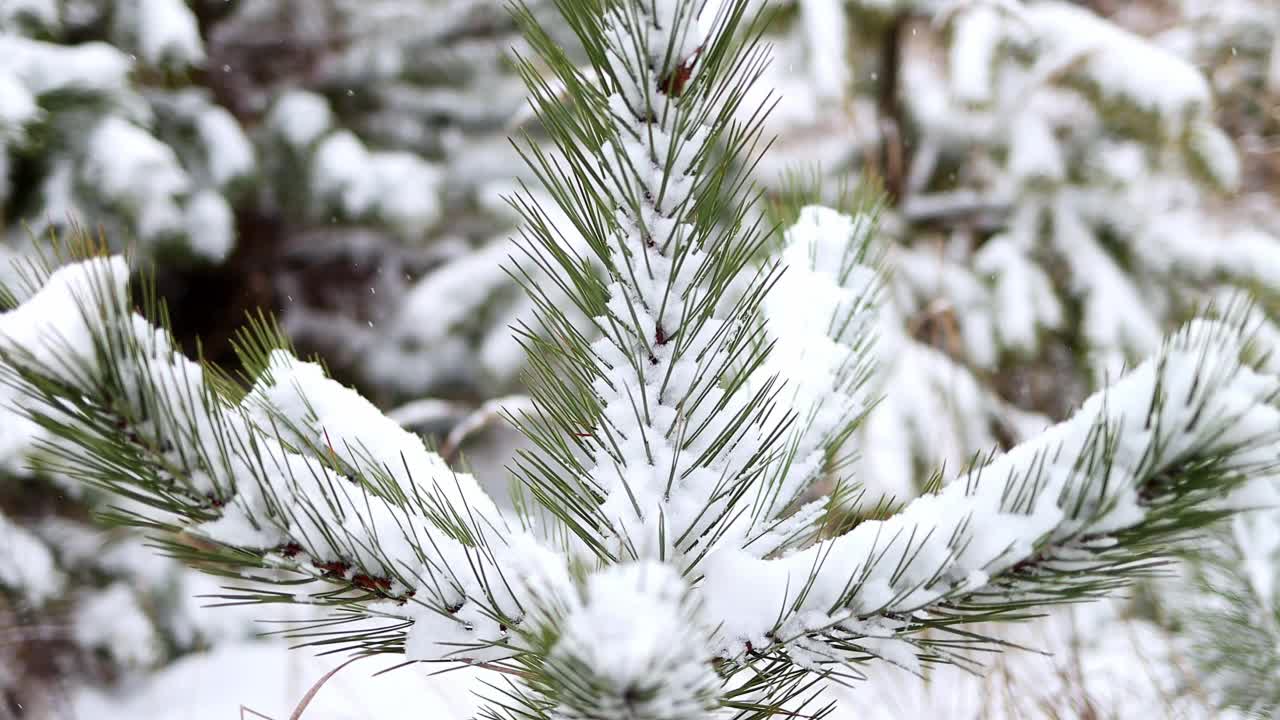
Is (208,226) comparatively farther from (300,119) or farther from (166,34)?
(300,119)

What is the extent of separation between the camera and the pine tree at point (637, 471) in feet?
1.34

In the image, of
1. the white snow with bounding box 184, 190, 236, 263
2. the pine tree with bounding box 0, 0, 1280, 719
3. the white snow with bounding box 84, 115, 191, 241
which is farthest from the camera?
the white snow with bounding box 184, 190, 236, 263

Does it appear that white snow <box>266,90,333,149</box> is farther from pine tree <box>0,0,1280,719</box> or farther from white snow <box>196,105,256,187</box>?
pine tree <box>0,0,1280,719</box>

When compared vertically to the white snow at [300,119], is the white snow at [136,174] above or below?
below

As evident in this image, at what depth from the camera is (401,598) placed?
495 mm

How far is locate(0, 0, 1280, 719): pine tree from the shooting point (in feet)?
1.34

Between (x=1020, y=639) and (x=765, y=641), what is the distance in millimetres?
1650

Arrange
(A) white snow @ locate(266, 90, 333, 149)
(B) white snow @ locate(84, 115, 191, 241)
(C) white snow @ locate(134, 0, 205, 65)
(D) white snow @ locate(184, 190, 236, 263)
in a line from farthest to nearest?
(A) white snow @ locate(266, 90, 333, 149)
(D) white snow @ locate(184, 190, 236, 263)
(C) white snow @ locate(134, 0, 205, 65)
(B) white snow @ locate(84, 115, 191, 241)

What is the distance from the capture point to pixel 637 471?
0.53 metres

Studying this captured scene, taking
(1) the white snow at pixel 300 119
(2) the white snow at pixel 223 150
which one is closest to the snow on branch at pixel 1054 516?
(2) the white snow at pixel 223 150

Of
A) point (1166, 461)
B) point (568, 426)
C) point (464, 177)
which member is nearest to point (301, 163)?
point (464, 177)

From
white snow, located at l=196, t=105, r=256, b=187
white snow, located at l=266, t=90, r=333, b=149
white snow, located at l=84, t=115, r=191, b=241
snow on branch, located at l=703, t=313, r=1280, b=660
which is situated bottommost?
snow on branch, located at l=703, t=313, r=1280, b=660

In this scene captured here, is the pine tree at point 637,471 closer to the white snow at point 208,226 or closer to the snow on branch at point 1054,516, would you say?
the snow on branch at point 1054,516

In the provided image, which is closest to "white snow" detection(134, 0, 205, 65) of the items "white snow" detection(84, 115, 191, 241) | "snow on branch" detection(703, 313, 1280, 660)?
"white snow" detection(84, 115, 191, 241)
